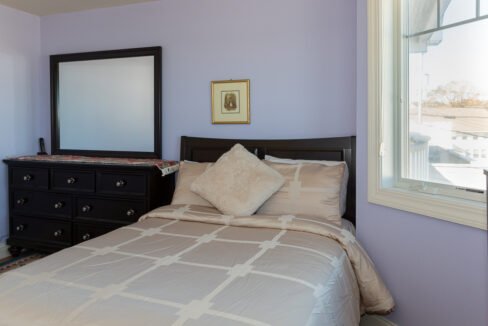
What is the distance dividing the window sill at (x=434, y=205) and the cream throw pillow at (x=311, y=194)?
25cm

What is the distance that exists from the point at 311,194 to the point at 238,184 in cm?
47

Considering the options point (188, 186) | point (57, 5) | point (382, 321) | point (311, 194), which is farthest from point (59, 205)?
point (382, 321)

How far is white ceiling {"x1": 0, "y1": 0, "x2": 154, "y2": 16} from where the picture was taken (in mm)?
3475

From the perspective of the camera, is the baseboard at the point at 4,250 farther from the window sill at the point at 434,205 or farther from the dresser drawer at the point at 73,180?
the window sill at the point at 434,205

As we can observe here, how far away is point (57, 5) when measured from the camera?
11.8 ft

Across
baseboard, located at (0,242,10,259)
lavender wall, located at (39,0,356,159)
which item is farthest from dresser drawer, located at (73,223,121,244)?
baseboard, located at (0,242,10,259)

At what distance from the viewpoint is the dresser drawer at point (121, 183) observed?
9.96 ft

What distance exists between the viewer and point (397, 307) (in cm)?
214

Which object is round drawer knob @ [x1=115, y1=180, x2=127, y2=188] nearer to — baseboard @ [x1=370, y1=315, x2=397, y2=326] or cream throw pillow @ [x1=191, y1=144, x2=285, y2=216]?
cream throw pillow @ [x1=191, y1=144, x2=285, y2=216]

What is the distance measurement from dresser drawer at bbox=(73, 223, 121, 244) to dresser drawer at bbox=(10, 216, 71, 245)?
0.08m

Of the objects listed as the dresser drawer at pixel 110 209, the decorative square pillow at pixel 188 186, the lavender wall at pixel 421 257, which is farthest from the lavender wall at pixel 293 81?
the dresser drawer at pixel 110 209

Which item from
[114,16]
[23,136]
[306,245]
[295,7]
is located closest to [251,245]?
[306,245]

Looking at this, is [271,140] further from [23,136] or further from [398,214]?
[23,136]

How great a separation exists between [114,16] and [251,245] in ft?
9.10
